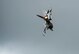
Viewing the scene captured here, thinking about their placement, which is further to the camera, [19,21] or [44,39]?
[19,21]

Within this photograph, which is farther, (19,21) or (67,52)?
(19,21)

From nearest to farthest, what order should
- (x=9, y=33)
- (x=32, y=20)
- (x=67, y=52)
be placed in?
(x=67, y=52)
(x=32, y=20)
(x=9, y=33)

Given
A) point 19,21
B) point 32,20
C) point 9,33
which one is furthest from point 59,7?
point 9,33

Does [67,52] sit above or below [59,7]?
below

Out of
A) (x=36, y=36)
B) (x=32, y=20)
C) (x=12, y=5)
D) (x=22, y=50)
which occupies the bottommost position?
(x=22, y=50)

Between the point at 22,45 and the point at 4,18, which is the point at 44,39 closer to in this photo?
the point at 22,45

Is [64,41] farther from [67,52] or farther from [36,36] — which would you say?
[36,36]

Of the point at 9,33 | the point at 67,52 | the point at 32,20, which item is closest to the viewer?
the point at 67,52

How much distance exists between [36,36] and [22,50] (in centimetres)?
25

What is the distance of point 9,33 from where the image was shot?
9.74ft

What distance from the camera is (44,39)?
8.83ft

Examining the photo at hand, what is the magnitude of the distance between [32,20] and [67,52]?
1.83 feet

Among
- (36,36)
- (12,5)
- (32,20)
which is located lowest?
(36,36)

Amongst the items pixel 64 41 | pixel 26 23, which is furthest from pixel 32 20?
pixel 64 41
